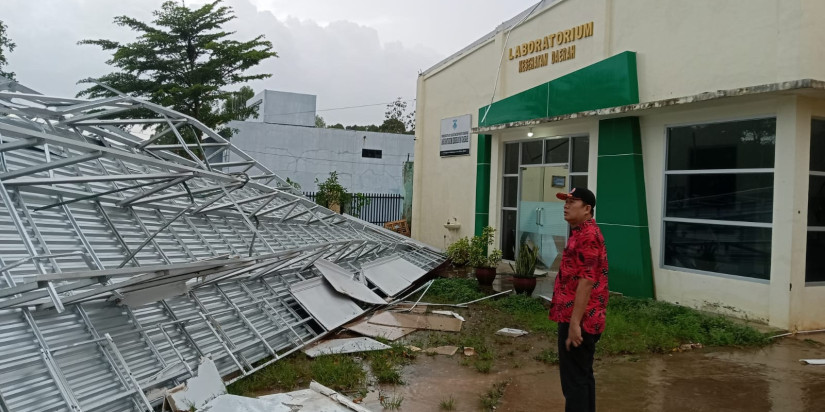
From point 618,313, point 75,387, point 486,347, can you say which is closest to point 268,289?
point 486,347

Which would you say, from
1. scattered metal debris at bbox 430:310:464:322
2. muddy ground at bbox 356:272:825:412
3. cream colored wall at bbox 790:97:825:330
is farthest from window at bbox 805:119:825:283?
scattered metal debris at bbox 430:310:464:322

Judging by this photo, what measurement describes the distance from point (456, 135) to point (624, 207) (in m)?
6.04

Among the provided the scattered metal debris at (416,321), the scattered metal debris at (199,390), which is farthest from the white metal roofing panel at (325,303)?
the scattered metal debris at (199,390)

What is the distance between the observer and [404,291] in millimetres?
10078

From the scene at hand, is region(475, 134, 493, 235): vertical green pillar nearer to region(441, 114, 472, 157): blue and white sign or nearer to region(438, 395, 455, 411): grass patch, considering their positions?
region(441, 114, 472, 157): blue and white sign

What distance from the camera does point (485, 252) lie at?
1240cm

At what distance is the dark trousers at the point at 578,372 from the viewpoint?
3.84m

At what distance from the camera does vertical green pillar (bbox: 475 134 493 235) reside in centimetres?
1340

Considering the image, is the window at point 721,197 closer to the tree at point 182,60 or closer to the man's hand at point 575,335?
the man's hand at point 575,335

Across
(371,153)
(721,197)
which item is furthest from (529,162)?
(371,153)

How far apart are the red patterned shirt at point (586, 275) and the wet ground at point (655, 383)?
4.36 feet

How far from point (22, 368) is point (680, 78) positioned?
28.9 ft

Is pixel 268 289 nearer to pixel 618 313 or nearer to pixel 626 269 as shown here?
pixel 618 313

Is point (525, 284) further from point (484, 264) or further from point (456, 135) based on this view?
point (456, 135)
